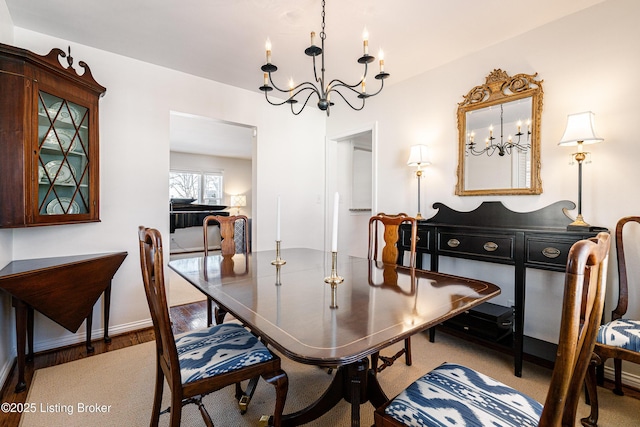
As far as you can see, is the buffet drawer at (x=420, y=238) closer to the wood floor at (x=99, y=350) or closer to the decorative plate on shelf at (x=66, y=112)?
the wood floor at (x=99, y=350)

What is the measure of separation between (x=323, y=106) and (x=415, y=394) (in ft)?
5.03

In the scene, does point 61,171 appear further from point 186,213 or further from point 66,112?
point 186,213

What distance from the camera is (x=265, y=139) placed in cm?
370

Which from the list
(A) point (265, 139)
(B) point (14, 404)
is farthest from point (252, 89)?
(B) point (14, 404)

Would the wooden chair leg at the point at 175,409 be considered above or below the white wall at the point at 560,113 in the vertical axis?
below

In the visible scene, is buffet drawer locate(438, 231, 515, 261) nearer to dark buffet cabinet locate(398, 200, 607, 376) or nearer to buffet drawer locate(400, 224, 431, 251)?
dark buffet cabinet locate(398, 200, 607, 376)

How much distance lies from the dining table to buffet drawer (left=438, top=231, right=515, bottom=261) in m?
0.78

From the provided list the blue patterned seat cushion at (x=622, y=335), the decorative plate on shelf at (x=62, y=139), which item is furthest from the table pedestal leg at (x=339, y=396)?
the decorative plate on shelf at (x=62, y=139)

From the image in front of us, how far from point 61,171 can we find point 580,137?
3.56 m

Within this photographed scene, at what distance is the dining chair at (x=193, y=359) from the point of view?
114cm

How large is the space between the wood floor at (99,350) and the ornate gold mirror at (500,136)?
1.49m

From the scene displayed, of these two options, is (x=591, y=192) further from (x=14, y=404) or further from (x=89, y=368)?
(x=14, y=404)

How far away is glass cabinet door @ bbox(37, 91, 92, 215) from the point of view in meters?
2.14

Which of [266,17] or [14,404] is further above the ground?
[266,17]
